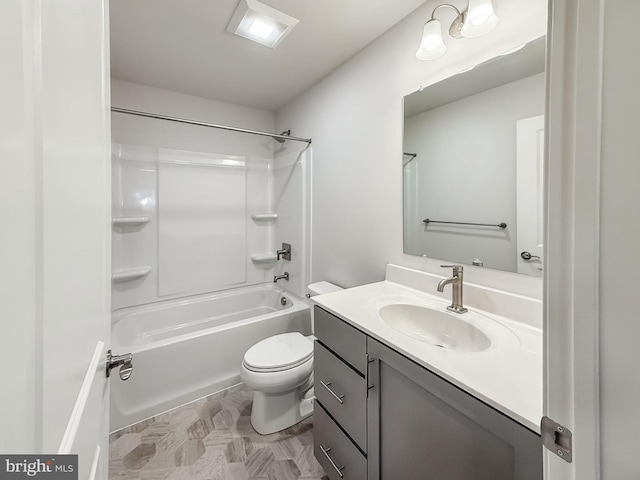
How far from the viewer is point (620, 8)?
1.09ft

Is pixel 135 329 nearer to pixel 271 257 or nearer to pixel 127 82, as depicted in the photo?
pixel 271 257

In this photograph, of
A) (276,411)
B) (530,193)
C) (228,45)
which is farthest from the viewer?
(228,45)

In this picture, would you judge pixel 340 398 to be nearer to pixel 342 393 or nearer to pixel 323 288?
pixel 342 393

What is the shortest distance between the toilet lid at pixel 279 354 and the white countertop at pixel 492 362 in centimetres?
61

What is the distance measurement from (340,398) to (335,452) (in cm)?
29

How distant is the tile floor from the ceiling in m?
2.44

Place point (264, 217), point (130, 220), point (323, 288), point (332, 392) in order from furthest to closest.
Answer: point (264, 217), point (130, 220), point (323, 288), point (332, 392)

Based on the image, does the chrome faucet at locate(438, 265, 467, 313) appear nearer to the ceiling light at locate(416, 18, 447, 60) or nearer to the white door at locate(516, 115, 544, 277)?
the white door at locate(516, 115, 544, 277)

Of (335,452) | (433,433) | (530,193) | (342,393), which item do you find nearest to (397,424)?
(433,433)

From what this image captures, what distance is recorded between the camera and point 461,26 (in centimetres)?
117

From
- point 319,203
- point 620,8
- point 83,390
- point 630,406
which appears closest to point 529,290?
point 630,406

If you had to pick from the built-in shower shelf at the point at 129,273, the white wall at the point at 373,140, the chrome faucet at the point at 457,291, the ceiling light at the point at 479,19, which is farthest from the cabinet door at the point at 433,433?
the built-in shower shelf at the point at 129,273

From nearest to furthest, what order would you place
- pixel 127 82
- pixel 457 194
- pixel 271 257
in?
pixel 457 194 < pixel 127 82 < pixel 271 257

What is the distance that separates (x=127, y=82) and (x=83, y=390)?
265cm
